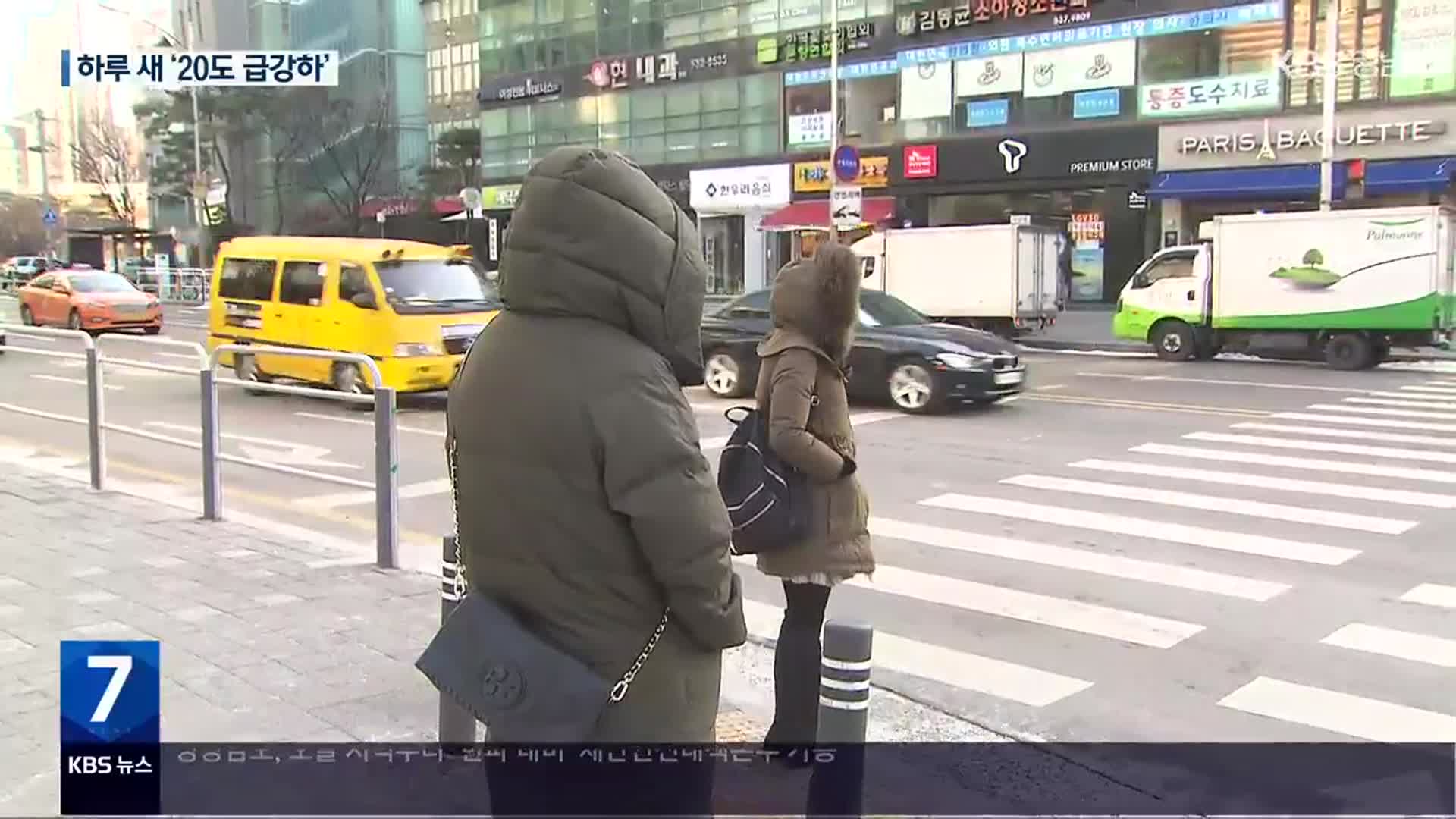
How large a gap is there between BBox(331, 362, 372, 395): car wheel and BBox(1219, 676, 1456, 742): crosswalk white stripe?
36.0ft

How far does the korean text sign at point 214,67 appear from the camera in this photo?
1354 centimetres

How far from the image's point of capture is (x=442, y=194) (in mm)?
55812

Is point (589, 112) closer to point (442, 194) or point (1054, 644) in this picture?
point (442, 194)

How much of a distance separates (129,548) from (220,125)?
5753 centimetres

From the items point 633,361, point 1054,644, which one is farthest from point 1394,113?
point 633,361

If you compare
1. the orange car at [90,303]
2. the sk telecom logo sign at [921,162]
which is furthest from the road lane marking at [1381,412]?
the orange car at [90,303]

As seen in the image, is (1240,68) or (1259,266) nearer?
(1259,266)

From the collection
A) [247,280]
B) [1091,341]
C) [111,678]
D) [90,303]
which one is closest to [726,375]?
[247,280]

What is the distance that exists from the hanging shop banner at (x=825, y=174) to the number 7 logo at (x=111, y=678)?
33320 mm

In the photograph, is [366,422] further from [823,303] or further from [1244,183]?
[1244,183]

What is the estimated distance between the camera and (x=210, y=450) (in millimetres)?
8195

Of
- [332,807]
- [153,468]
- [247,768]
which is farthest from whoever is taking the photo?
[153,468]

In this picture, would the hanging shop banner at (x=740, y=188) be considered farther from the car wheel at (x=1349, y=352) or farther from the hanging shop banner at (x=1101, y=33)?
the car wheel at (x=1349, y=352)

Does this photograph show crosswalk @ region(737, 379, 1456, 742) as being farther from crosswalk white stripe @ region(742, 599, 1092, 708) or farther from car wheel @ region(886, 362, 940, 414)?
car wheel @ region(886, 362, 940, 414)
